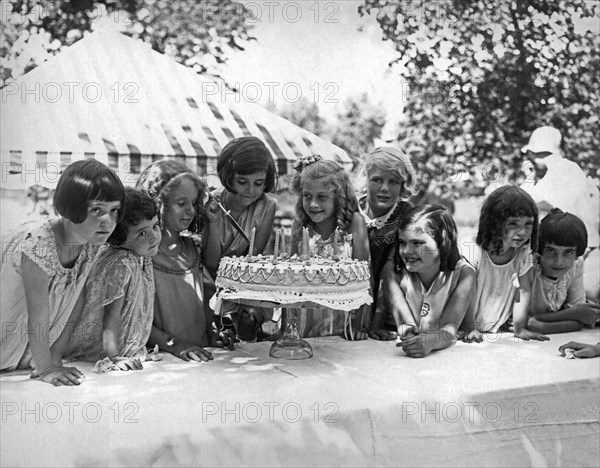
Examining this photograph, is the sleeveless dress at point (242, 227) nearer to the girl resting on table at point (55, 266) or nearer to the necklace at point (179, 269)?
the necklace at point (179, 269)

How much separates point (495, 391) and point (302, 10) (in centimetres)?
186

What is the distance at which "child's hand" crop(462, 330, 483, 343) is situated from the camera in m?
3.02

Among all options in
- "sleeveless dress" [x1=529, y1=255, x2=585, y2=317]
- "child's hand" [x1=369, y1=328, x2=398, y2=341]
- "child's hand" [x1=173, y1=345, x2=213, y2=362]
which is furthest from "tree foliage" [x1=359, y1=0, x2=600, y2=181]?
"child's hand" [x1=173, y1=345, x2=213, y2=362]

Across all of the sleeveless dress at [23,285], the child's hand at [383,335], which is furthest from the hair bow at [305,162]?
the sleeveless dress at [23,285]

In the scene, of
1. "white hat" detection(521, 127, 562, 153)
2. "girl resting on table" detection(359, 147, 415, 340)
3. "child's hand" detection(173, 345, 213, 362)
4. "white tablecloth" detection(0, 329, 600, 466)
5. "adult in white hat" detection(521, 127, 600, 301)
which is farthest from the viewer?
"white hat" detection(521, 127, 562, 153)

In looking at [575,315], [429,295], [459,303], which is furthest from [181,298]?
[575,315]

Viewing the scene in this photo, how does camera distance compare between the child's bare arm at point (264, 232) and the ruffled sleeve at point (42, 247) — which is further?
the child's bare arm at point (264, 232)

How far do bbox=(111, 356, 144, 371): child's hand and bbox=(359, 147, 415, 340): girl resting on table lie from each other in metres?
1.05

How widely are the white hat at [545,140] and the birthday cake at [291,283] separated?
1.79 metres

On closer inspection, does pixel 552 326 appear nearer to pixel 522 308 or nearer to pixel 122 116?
pixel 522 308

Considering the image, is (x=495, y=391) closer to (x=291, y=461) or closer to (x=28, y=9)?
(x=291, y=461)

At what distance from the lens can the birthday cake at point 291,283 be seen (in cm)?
233

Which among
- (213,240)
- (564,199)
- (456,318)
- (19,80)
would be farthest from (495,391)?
(19,80)

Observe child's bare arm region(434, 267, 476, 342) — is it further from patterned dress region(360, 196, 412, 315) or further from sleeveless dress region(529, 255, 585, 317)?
sleeveless dress region(529, 255, 585, 317)
